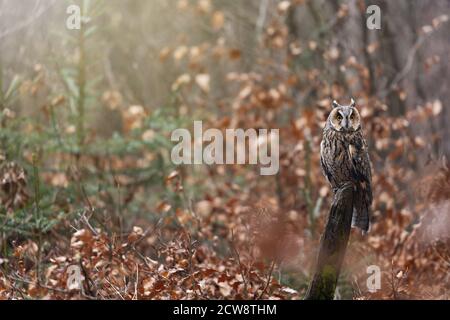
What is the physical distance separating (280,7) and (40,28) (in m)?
3.19

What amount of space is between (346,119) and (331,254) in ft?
4.11

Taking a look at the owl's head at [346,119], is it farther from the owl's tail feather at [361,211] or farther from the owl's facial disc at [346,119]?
the owl's tail feather at [361,211]

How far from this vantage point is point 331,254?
17.0 feet

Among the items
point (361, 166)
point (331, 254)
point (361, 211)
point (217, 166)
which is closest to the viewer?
point (331, 254)

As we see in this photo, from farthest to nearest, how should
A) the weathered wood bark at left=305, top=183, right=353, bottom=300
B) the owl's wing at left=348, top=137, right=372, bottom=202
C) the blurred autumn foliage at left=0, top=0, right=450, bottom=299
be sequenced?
the blurred autumn foliage at left=0, top=0, right=450, bottom=299
the owl's wing at left=348, top=137, right=372, bottom=202
the weathered wood bark at left=305, top=183, right=353, bottom=300

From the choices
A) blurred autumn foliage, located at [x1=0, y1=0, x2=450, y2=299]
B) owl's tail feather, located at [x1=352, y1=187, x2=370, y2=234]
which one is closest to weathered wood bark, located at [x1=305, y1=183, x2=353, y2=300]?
blurred autumn foliage, located at [x1=0, y1=0, x2=450, y2=299]

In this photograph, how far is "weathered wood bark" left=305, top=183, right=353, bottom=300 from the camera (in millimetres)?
5176

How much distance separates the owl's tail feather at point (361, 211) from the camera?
6016 mm

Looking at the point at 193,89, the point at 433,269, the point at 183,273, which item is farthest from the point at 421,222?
the point at 193,89

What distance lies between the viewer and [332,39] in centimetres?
1112

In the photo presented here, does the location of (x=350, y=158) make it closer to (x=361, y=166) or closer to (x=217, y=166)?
(x=361, y=166)

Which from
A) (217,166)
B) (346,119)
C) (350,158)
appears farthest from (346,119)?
(217,166)

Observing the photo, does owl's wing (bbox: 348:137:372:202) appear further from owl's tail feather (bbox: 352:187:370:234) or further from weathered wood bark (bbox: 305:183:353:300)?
weathered wood bark (bbox: 305:183:353:300)

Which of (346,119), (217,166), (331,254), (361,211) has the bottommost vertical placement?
(331,254)
